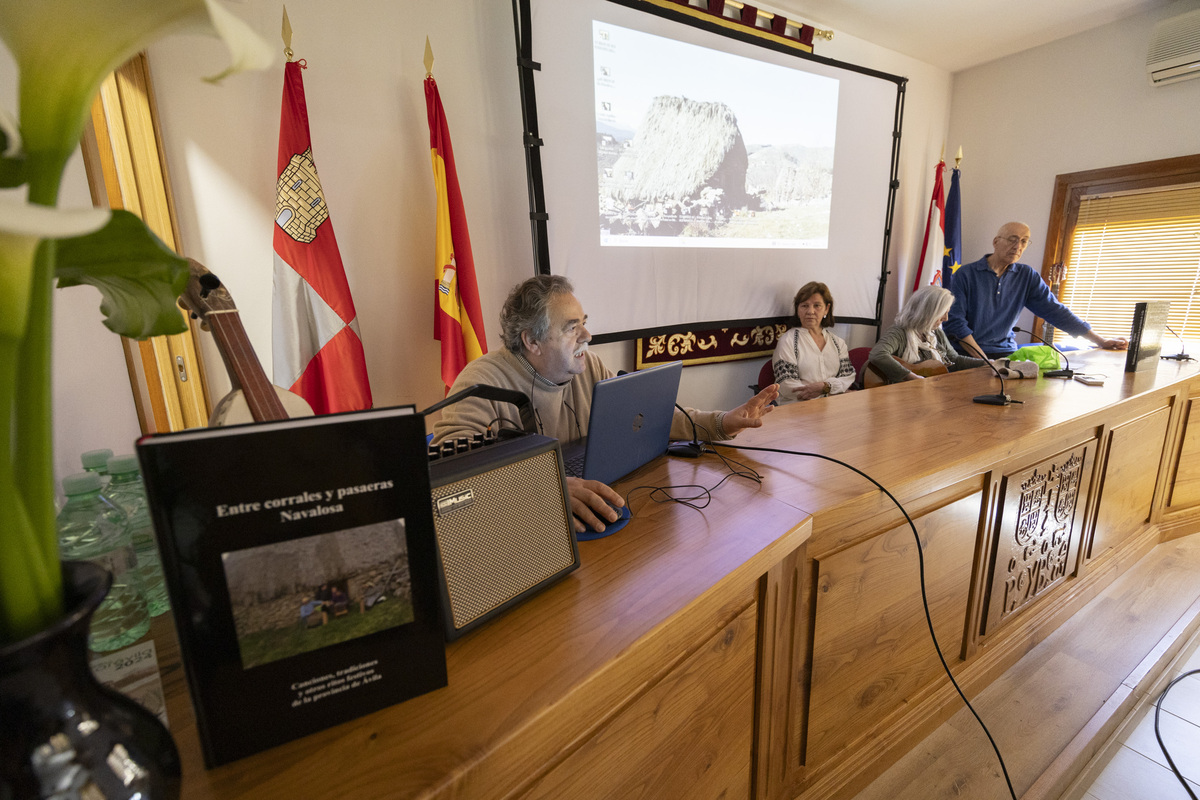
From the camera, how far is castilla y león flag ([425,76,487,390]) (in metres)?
2.26

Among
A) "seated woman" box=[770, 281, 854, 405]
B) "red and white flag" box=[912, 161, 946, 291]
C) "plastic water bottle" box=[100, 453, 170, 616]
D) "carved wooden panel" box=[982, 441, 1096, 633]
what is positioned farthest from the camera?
"red and white flag" box=[912, 161, 946, 291]

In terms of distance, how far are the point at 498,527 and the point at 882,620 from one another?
3.45 ft

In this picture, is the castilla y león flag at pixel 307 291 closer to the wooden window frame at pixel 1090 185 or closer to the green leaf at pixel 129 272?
the green leaf at pixel 129 272

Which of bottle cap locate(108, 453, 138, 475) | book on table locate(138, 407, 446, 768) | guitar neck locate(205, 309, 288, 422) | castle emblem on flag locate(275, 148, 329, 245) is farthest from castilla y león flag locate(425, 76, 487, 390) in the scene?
book on table locate(138, 407, 446, 768)

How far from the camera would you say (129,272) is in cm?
38

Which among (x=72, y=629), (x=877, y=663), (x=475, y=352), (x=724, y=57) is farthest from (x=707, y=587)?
(x=724, y=57)

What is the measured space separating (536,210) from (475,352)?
2.49 feet

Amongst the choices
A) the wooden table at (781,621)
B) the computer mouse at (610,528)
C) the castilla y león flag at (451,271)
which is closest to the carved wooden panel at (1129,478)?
the wooden table at (781,621)

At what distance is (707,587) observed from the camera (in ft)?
2.45

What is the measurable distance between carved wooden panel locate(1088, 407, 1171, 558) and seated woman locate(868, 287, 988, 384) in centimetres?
96

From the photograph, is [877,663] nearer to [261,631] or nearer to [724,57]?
[261,631]

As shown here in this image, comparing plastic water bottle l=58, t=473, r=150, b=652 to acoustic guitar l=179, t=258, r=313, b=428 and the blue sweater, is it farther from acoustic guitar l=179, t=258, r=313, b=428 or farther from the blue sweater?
the blue sweater

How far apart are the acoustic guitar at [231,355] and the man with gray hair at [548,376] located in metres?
0.53

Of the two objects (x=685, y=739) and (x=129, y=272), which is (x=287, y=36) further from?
(x=685, y=739)
